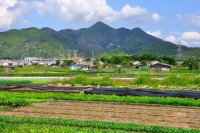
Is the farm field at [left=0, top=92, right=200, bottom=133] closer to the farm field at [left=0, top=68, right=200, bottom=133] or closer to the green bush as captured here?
the farm field at [left=0, top=68, right=200, bottom=133]

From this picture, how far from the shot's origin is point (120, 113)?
23.1m

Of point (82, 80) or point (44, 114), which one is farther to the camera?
point (82, 80)

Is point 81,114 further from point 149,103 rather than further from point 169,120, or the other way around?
point 149,103

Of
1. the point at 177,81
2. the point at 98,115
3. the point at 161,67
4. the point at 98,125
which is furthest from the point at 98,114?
the point at 161,67

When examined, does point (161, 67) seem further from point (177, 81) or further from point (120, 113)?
point (120, 113)

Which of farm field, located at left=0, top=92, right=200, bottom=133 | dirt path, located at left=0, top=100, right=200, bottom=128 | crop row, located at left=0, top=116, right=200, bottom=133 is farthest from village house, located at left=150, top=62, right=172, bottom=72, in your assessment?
crop row, located at left=0, top=116, right=200, bottom=133

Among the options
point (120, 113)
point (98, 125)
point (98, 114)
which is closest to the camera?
point (98, 125)

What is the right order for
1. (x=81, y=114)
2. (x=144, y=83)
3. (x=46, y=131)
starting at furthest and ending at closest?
1. (x=144, y=83)
2. (x=81, y=114)
3. (x=46, y=131)

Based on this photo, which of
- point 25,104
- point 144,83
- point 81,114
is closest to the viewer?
point 81,114

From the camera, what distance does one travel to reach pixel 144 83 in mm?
50000

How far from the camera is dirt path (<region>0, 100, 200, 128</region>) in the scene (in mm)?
20500

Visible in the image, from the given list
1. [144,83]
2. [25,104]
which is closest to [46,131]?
[25,104]

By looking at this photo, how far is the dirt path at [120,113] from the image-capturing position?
20.5 metres

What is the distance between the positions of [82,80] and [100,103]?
2349 cm
